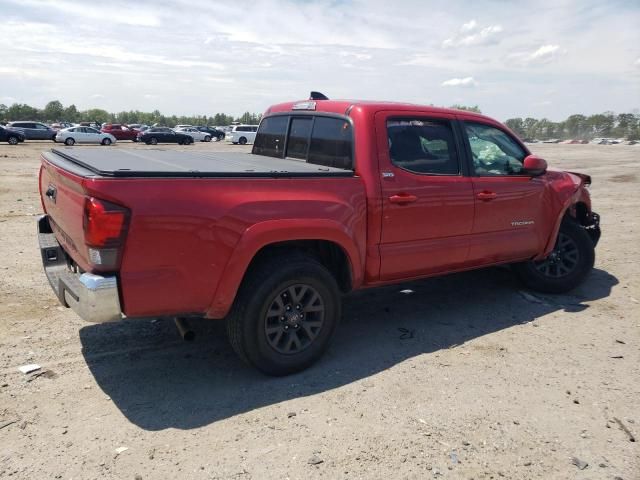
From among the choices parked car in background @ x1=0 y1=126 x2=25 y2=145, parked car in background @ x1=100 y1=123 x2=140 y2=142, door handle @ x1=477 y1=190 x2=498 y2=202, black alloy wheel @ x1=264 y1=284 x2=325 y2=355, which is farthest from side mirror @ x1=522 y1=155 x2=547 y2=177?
parked car in background @ x1=100 y1=123 x2=140 y2=142

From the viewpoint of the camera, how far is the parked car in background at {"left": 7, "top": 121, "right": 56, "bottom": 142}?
124 feet

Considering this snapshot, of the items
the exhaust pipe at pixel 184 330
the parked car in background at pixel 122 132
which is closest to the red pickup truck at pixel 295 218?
the exhaust pipe at pixel 184 330

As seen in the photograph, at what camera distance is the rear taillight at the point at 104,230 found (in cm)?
286

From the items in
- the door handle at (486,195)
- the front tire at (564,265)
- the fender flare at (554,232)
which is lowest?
the front tire at (564,265)

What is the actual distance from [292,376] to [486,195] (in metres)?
2.39

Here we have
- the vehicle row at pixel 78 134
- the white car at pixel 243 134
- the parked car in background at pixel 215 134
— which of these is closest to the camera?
the vehicle row at pixel 78 134

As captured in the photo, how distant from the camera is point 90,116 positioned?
427 ft

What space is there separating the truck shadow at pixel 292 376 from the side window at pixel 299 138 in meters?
1.62

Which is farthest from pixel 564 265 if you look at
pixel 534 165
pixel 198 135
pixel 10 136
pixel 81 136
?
pixel 198 135

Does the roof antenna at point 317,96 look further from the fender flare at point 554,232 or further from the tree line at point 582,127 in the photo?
the tree line at point 582,127

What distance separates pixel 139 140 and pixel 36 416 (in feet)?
141

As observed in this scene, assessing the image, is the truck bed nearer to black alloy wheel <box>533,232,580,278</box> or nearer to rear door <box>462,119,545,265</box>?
rear door <box>462,119,545,265</box>

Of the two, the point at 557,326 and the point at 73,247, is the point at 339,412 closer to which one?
the point at 73,247

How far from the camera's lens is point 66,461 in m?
2.77
